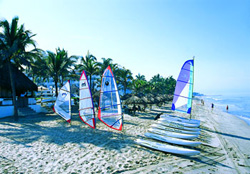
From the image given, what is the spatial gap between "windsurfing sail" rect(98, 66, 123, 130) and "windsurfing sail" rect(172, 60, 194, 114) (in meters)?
5.85

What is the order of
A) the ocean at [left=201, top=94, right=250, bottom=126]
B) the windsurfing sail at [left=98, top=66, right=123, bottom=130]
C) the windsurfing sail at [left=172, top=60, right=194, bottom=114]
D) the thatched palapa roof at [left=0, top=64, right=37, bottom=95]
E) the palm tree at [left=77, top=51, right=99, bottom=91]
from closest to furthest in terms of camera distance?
the windsurfing sail at [left=98, top=66, right=123, bottom=130] < the windsurfing sail at [left=172, top=60, right=194, bottom=114] < the thatched palapa roof at [left=0, top=64, right=37, bottom=95] < the palm tree at [left=77, top=51, right=99, bottom=91] < the ocean at [left=201, top=94, right=250, bottom=126]

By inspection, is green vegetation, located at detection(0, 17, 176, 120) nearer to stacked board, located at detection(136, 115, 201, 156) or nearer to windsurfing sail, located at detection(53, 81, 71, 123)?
windsurfing sail, located at detection(53, 81, 71, 123)

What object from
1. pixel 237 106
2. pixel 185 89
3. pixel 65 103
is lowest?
pixel 237 106

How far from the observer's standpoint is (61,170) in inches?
Answer: 230

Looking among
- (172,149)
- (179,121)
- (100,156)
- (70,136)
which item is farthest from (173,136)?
(70,136)

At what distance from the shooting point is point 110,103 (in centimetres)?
1005

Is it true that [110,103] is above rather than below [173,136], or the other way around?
above

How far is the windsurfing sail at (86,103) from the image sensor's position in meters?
10.5

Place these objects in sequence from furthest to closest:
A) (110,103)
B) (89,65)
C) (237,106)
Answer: (237,106) → (89,65) → (110,103)

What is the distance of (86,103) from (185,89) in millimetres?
8191

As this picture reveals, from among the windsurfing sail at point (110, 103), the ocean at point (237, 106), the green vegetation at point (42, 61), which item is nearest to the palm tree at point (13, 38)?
the green vegetation at point (42, 61)

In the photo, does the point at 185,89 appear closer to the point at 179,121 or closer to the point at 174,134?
the point at 179,121

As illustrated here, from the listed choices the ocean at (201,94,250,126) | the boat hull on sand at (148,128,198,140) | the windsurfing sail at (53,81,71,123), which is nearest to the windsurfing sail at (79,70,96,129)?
the windsurfing sail at (53,81,71,123)

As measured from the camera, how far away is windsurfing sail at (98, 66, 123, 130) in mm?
9836
